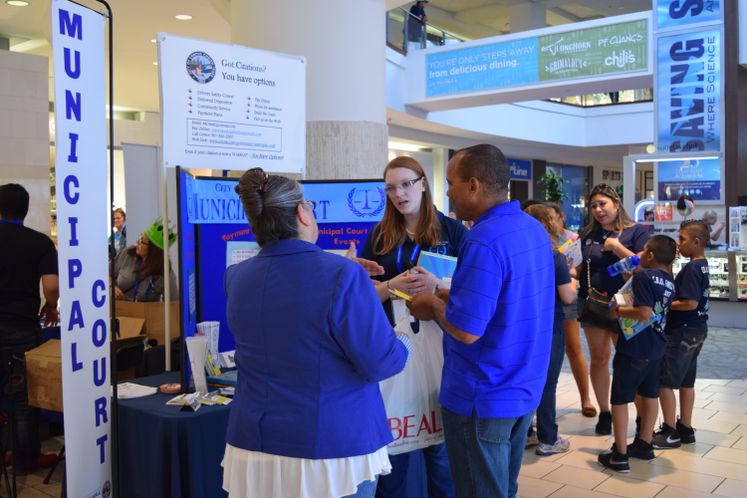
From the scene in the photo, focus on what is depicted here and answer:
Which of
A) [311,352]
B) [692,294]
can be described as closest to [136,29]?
[692,294]

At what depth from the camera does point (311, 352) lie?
5.44 feet

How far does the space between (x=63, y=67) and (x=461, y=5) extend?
18.0 m

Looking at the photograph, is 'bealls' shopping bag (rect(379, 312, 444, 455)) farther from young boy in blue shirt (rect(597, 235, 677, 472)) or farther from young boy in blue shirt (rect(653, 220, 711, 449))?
young boy in blue shirt (rect(653, 220, 711, 449))

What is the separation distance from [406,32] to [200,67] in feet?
34.0

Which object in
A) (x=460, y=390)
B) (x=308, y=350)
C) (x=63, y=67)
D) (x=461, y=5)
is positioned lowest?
(x=460, y=390)

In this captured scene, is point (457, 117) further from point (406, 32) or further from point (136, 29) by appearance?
point (136, 29)

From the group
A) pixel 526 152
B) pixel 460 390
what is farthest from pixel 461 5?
pixel 460 390

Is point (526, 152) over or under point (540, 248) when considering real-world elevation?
over

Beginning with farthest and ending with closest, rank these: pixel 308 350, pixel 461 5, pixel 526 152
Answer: pixel 526 152 < pixel 461 5 < pixel 308 350

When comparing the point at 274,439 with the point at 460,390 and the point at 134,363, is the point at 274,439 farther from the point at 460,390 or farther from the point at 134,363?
the point at 134,363

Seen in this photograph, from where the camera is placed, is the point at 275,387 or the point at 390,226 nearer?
the point at 275,387

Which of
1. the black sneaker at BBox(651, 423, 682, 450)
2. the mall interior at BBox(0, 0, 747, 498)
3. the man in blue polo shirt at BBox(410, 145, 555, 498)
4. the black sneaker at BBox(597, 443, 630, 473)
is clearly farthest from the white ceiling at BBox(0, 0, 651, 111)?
the black sneaker at BBox(651, 423, 682, 450)

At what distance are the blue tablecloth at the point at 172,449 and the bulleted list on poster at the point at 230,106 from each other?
3.46ft

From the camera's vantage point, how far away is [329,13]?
14.4ft
